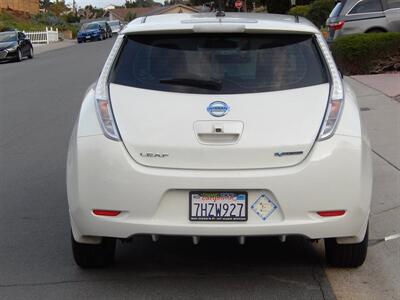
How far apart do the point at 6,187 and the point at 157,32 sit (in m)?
3.55

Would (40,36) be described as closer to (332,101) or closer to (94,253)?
(94,253)

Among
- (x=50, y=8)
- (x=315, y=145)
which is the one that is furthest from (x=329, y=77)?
(x=50, y=8)

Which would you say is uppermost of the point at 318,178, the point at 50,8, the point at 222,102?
the point at 222,102

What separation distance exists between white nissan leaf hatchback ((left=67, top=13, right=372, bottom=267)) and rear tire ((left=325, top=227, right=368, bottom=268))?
0.45 feet

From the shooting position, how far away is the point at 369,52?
15.7 m

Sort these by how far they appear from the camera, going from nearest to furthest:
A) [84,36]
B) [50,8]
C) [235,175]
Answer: [235,175] < [84,36] < [50,8]

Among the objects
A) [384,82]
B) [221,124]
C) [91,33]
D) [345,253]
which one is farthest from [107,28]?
[221,124]

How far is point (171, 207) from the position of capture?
162 inches

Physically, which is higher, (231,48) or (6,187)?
(231,48)

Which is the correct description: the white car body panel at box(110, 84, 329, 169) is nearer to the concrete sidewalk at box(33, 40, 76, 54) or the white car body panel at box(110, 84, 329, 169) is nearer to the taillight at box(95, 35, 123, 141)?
the taillight at box(95, 35, 123, 141)

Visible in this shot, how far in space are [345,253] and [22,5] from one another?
81357 mm

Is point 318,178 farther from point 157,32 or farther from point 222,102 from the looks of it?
point 157,32

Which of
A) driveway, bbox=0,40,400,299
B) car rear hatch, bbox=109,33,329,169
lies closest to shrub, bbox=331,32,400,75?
driveway, bbox=0,40,400,299

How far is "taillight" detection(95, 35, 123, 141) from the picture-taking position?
4.21 metres
